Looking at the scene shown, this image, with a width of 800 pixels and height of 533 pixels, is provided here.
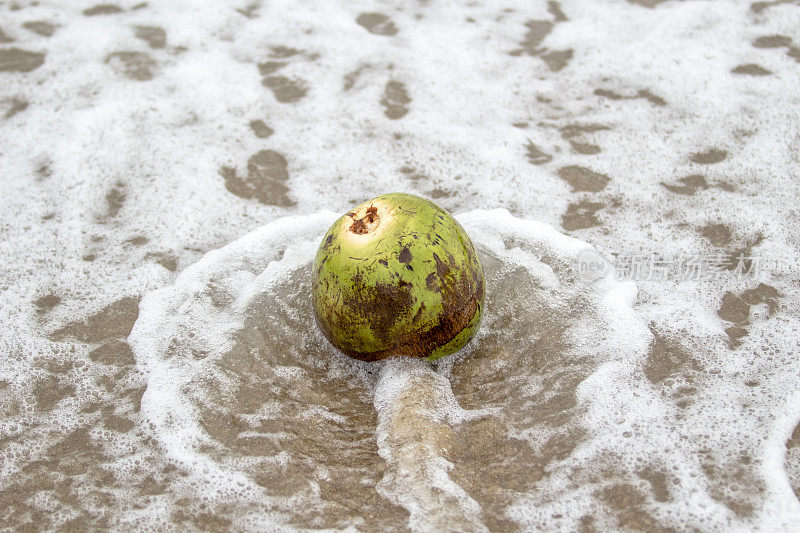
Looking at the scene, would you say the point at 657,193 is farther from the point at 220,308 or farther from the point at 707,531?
the point at 220,308

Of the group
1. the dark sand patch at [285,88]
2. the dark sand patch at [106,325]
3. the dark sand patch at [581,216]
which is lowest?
the dark sand patch at [106,325]

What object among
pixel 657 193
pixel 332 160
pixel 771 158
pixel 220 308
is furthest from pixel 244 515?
pixel 771 158

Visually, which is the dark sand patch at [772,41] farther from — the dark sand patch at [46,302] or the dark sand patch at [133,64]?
the dark sand patch at [46,302]

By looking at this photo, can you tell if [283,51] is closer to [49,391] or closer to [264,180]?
[264,180]

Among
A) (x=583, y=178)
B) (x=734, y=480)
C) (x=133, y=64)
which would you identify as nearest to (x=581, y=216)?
(x=583, y=178)

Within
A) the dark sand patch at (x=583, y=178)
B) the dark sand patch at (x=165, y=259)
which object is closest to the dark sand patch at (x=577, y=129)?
the dark sand patch at (x=583, y=178)

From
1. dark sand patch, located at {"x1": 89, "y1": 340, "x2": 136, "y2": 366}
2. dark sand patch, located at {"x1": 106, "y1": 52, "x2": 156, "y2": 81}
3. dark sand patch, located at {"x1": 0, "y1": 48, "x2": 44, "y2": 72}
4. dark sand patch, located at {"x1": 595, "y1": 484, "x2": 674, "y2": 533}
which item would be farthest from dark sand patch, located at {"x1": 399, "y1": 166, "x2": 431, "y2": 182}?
dark sand patch, located at {"x1": 0, "y1": 48, "x2": 44, "y2": 72}

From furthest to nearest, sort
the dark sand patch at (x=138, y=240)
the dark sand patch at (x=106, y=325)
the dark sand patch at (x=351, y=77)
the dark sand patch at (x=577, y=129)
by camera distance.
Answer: the dark sand patch at (x=351, y=77)
the dark sand patch at (x=577, y=129)
the dark sand patch at (x=138, y=240)
the dark sand patch at (x=106, y=325)
